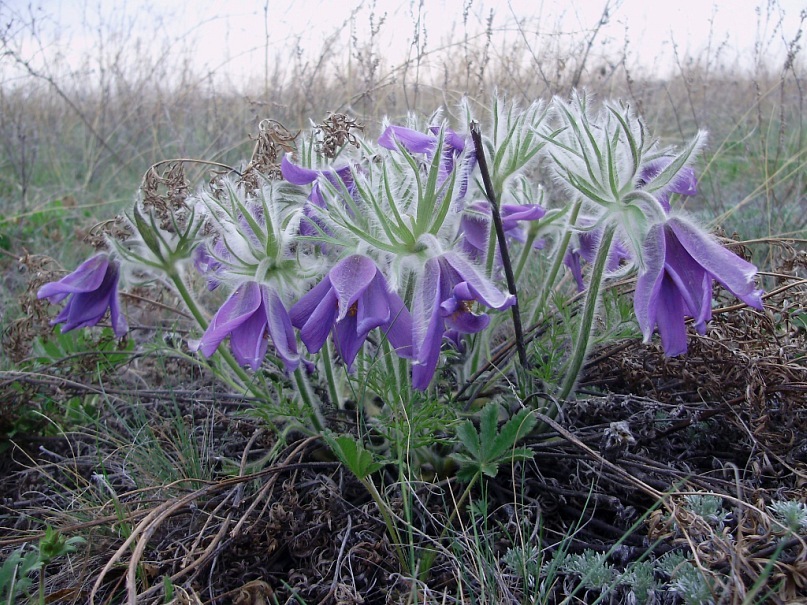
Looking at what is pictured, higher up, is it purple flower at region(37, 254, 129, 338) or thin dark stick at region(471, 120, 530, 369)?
thin dark stick at region(471, 120, 530, 369)

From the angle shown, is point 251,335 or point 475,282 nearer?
point 475,282

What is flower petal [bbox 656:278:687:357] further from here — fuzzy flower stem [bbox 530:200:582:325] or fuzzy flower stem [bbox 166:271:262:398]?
fuzzy flower stem [bbox 166:271:262:398]

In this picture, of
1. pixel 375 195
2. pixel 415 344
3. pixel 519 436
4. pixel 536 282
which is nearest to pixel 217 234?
pixel 375 195

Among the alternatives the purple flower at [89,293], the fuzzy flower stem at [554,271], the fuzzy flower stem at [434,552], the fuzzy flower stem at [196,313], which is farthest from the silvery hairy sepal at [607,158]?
the purple flower at [89,293]

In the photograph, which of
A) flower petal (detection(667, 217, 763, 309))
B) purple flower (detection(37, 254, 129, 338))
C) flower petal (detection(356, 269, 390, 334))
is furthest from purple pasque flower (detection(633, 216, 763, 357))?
purple flower (detection(37, 254, 129, 338))

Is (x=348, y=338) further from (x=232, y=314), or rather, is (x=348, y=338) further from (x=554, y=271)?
(x=554, y=271)

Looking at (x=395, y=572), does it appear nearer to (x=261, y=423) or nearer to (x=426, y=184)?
(x=261, y=423)

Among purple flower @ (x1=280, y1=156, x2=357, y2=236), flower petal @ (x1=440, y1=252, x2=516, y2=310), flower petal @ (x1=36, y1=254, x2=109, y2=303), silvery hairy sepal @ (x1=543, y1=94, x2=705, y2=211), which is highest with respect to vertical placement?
silvery hairy sepal @ (x1=543, y1=94, x2=705, y2=211)

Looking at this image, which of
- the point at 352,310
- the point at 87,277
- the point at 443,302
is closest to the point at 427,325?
the point at 443,302
